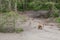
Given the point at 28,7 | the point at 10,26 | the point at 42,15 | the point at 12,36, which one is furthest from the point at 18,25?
the point at 28,7

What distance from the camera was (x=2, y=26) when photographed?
11352 millimetres

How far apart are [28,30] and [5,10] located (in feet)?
6.48

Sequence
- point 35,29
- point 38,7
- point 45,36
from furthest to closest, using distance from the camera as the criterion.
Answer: point 38,7 → point 35,29 → point 45,36

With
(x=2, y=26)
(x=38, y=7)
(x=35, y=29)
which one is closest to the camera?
(x=2, y=26)

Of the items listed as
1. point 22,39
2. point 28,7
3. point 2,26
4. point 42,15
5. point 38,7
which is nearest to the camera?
point 22,39

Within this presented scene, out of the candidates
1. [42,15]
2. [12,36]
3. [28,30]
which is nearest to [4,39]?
[12,36]

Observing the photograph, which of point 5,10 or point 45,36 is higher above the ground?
point 5,10

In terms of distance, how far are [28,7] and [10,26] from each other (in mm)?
11960

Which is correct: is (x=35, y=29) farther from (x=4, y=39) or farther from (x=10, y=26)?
(x=4, y=39)

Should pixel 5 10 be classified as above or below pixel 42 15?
above

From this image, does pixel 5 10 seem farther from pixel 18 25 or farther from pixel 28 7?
pixel 28 7

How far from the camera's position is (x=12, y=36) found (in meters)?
10.5

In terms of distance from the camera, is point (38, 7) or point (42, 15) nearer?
point (42, 15)

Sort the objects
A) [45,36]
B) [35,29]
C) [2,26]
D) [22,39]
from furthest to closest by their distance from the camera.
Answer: [35,29] → [2,26] → [45,36] → [22,39]
